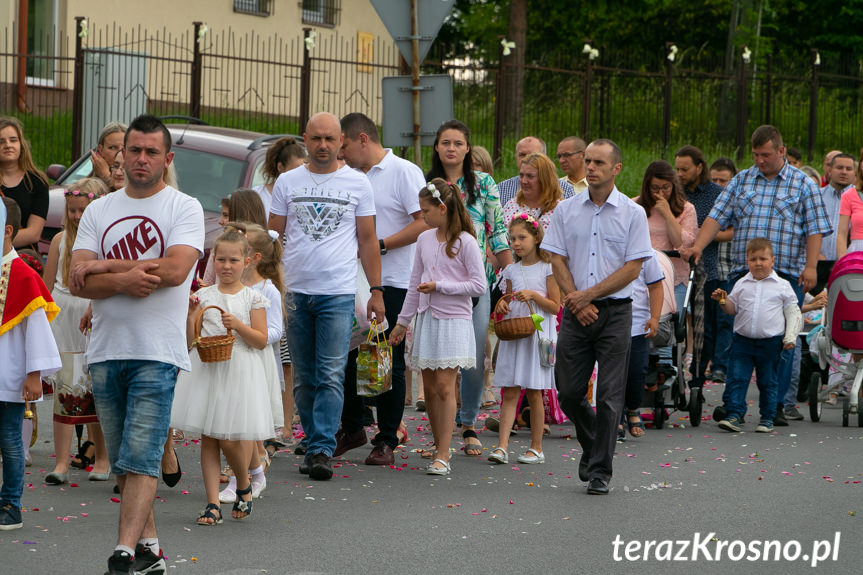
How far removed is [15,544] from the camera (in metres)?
6.62

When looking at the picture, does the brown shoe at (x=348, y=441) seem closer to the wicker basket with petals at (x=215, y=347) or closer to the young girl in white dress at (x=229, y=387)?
the young girl in white dress at (x=229, y=387)

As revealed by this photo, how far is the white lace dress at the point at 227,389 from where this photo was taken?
729 cm

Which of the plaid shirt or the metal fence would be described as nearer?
the plaid shirt

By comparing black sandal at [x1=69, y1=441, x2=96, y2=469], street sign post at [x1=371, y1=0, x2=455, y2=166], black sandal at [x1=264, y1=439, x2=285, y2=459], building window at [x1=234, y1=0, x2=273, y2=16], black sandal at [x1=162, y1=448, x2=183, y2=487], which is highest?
building window at [x1=234, y1=0, x2=273, y2=16]

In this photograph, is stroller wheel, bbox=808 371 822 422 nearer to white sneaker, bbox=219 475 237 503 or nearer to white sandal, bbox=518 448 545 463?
white sandal, bbox=518 448 545 463

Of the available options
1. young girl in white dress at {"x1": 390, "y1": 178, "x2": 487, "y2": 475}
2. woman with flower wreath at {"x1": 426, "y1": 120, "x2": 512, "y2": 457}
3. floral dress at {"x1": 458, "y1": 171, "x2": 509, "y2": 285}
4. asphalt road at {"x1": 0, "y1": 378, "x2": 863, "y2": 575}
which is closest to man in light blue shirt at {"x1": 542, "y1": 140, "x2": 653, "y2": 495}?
asphalt road at {"x1": 0, "y1": 378, "x2": 863, "y2": 575}

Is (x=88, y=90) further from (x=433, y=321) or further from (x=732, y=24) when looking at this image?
(x=732, y=24)

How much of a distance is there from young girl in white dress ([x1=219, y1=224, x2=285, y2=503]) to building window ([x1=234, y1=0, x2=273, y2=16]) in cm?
2425

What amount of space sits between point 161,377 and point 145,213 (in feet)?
2.34

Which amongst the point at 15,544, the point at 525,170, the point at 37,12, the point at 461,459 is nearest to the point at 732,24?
the point at 37,12

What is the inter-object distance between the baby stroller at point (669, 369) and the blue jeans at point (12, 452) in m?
5.64

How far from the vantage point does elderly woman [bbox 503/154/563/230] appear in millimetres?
10852

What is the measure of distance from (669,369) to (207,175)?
16.3 feet

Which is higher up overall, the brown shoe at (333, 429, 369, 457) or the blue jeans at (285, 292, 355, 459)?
the blue jeans at (285, 292, 355, 459)
